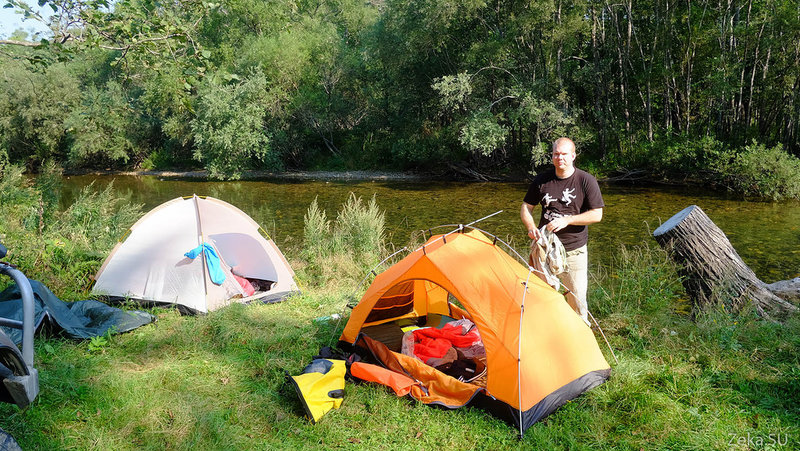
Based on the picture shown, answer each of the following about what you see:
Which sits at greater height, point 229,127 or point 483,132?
point 229,127

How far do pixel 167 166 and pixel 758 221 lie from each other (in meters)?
28.8

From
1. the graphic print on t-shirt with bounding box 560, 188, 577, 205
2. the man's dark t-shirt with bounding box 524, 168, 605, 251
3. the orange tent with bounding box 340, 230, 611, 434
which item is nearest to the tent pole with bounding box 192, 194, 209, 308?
the orange tent with bounding box 340, 230, 611, 434

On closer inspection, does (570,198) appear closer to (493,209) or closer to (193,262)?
(193,262)

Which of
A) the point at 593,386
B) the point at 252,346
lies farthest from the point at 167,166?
the point at 593,386

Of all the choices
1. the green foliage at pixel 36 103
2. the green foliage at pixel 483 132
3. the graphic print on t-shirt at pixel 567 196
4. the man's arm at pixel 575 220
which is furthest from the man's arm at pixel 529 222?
the green foliage at pixel 36 103

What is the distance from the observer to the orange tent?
350cm

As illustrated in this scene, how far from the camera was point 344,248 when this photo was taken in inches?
312

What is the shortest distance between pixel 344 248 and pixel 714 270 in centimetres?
495

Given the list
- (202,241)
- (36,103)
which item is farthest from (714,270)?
(36,103)

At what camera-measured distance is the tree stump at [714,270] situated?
4.91 metres

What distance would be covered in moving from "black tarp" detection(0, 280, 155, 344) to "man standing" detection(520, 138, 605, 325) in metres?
3.95

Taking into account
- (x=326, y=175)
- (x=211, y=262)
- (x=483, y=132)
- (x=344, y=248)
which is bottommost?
(x=344, y=248)

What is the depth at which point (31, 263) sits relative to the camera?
19.7 feet

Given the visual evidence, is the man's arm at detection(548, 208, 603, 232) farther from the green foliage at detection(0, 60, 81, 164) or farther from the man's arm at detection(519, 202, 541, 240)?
the green foliage at detection(0, 60, 81, 164)
